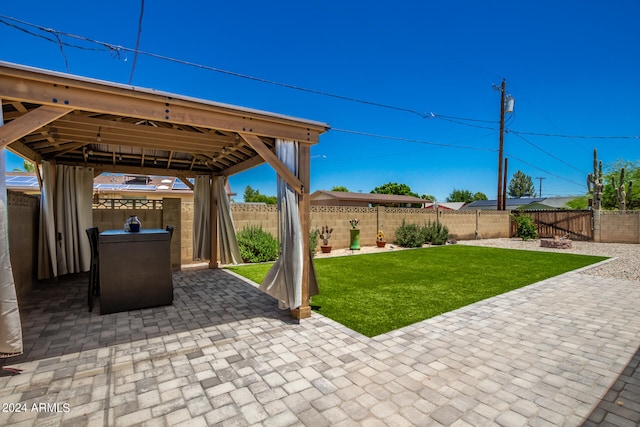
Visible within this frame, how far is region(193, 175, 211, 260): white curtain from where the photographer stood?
280 inches

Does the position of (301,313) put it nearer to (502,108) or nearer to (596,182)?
(502,108)

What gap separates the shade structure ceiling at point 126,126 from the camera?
2.50m

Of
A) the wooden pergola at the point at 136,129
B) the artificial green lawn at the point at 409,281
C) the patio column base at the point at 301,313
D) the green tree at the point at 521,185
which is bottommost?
the artificial green lawn at the point at 409,281

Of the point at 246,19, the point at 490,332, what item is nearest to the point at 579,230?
the point at 490,332

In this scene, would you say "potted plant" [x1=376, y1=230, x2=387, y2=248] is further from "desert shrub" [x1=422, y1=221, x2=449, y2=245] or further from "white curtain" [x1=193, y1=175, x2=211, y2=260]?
"white curtain" [x1=193, y1=175, x2=211, y2=260]

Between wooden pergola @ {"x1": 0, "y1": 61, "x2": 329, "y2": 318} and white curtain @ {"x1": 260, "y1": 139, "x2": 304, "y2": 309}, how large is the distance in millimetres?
90

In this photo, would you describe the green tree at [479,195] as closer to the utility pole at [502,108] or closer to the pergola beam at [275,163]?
the utility pole at [502,108]

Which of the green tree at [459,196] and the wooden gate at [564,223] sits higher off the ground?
the green tree at [459,196]

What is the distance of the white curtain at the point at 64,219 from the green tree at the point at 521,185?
65.0 m

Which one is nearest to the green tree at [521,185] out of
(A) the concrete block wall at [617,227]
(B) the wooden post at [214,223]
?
(A) the concrete block wall at [617,227]

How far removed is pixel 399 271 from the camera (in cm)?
710

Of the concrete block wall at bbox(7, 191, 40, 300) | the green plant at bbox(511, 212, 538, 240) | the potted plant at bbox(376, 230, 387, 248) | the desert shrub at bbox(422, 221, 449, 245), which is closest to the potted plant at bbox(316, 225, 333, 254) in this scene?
the potted plant at bbox(376, 230, 387, 248)

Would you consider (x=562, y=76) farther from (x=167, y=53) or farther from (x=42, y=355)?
(x=42, y=355)

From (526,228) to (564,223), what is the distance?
1.87 meters
